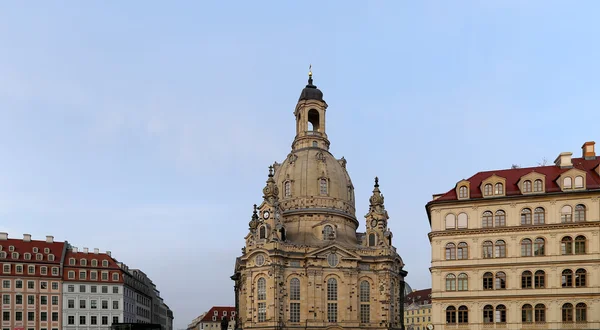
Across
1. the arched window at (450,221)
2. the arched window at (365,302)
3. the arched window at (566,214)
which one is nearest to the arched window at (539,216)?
the arched window at (566,214)

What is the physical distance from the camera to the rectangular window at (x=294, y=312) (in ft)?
307

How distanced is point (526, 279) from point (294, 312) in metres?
44.6

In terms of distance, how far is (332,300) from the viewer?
9575 cm

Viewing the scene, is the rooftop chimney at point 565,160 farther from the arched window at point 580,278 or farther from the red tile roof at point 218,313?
the red tile roof at point 218,313

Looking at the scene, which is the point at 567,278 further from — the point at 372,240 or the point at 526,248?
the point at 372,240

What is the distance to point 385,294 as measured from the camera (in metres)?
97.1

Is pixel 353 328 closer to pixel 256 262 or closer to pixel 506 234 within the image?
pixel 256 262

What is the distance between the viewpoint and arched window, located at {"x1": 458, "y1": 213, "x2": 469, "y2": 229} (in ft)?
201

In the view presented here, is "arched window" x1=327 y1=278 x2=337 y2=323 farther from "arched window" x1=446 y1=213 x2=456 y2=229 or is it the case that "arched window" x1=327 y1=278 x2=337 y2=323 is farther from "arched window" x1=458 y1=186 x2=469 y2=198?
"arched window" x1=458 y1=186 x2=469 y2=198

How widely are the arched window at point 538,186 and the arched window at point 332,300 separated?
44466 mm

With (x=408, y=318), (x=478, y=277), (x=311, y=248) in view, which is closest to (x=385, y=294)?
(x=311, y=248)

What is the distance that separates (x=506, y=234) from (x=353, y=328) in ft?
138

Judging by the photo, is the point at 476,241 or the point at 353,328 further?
the point at 353,328

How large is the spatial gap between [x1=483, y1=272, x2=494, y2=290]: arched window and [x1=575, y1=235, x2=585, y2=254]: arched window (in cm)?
847
